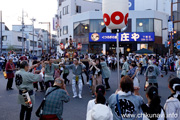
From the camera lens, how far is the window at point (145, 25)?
94.5ft

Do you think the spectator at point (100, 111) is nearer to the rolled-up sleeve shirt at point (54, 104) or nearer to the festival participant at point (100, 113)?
the festival participant at point (100, 113)

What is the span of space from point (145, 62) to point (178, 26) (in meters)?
24.1

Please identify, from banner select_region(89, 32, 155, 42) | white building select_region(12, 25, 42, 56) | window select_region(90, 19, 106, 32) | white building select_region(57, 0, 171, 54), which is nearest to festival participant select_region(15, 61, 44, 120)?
banner select_region(89, 32, 155, 42)

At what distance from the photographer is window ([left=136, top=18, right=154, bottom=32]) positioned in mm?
28797

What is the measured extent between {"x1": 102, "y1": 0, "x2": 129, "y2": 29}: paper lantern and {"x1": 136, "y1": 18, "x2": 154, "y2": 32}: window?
24262 millimetres

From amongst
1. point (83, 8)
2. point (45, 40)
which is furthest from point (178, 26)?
point (45, 40)

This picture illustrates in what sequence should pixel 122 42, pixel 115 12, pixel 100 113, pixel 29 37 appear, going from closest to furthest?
1. pixel 100 113
2. pixel 115 12
3. pixel 122 42
4. pixel 29 37

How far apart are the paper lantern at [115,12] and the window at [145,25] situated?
2426cm

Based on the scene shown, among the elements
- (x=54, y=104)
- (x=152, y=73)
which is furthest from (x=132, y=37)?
(x=54, y=104)

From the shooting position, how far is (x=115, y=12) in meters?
5.60

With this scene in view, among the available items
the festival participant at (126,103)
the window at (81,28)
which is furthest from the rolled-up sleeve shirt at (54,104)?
the window at (81,28)

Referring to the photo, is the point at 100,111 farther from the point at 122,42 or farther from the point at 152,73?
the point at 122,42

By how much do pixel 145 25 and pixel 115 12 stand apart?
2484cm

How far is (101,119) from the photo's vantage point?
8.82 feet
